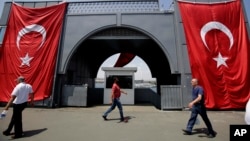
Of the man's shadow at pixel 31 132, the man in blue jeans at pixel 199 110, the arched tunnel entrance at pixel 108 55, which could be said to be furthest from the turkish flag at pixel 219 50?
the man's shadow at pixel 31 132

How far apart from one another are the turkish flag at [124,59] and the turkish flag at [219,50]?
978 centimetres

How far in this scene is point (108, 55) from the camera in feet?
65.1

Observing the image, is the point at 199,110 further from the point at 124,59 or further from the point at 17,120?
the point at 124,59

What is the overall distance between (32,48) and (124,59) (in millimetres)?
10784

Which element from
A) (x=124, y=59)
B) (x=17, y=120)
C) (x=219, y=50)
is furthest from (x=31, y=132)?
(x=124, y=59)

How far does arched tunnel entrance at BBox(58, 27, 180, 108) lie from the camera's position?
12.1m

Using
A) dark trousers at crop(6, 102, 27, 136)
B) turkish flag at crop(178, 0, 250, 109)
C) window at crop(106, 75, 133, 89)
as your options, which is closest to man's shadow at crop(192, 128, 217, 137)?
→ turkish flag at crop(178, 0, 250, 109)

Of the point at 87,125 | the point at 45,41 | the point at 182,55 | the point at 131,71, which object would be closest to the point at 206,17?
the point at 182,55

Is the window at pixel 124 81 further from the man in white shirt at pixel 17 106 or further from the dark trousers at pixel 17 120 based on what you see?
the dark trousers at pixel 17 120

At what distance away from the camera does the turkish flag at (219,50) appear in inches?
408

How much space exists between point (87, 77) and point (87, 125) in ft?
36.6

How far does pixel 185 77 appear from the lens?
10836mm

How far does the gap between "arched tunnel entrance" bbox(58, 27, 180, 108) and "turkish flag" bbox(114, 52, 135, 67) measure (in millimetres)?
1449

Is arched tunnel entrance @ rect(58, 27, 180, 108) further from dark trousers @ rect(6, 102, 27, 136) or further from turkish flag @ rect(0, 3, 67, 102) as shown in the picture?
dark trousers @ rect(6, 102, 27, 136)
